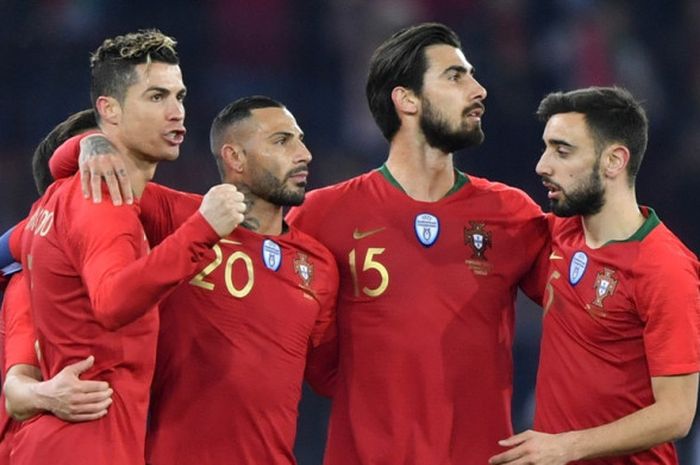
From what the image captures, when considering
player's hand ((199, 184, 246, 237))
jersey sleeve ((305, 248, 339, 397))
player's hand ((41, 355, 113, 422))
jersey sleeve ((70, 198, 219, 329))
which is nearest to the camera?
jersey sleeve ((70, 198, 219, 329))

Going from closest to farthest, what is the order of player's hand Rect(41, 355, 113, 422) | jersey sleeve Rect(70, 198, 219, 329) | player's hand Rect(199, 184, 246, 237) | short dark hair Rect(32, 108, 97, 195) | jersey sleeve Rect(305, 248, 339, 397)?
jersey sleeve Rect(70, 198, 219, 329) < player's hand Rect(199, 184, 246, 237) < player's hand Rect(41, 355, 113, 422) < jersey sleeve Rect(305, 248, 339, 397) < short dark hair Rect(32, 108, 97, 195)

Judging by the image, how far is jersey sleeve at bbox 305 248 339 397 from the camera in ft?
15.0

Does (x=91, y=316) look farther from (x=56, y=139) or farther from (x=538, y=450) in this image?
(x=538, y=450)

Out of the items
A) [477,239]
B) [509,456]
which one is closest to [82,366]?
[509,456]

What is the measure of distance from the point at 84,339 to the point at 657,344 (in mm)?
1901

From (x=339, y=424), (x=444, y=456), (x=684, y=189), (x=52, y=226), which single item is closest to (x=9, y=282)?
(x=52, y=226)

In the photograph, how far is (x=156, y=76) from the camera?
13.6 ft

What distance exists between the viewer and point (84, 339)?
3.83 m

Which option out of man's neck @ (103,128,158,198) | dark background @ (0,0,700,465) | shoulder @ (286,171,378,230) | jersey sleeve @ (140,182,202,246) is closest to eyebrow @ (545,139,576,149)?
shoulder @ (286,171,378,230)

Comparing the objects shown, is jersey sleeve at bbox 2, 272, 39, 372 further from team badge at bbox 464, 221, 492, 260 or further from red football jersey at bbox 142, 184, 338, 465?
team badge at bbox 464, 221, 492, 260

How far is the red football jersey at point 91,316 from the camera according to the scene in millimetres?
3584

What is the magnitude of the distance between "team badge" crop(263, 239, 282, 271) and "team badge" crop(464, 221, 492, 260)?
0.72 metres

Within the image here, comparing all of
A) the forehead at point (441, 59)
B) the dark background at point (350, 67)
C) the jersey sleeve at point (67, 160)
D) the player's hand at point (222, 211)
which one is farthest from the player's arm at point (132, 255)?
the dark background at point (350, 67)

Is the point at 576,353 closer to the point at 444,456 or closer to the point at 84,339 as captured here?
the point at 444,456
